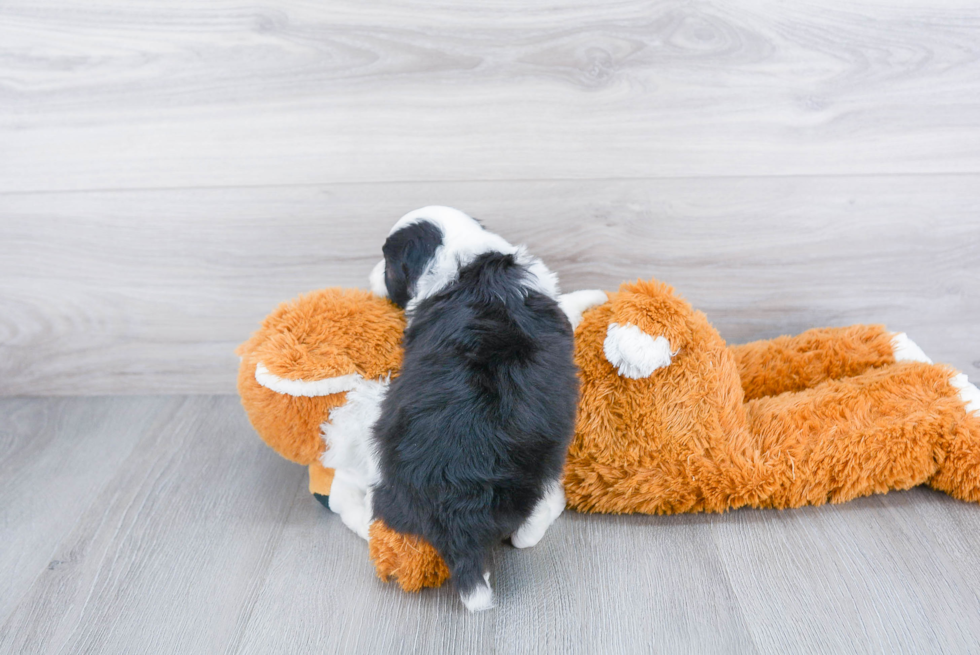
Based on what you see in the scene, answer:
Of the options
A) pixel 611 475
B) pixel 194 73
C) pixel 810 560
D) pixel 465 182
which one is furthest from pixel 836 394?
pixel 194 73

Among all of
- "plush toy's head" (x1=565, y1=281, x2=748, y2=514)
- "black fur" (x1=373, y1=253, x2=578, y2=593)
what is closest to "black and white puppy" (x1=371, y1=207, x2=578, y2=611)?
"black fur" (x1=373, y1=253, x2=578, y2=593)

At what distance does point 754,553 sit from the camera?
2.92 ft

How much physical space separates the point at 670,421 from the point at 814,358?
338 mm

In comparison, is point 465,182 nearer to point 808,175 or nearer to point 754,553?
point 808,175

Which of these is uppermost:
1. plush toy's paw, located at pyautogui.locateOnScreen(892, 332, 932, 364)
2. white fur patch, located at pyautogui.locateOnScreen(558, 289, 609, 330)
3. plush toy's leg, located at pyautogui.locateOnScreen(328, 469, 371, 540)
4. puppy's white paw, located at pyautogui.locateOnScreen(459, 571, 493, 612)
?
white fur patch, located at pyautogui.locateOnScreen(558, 289, 609, 330)

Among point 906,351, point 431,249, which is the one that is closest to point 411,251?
point 431,249

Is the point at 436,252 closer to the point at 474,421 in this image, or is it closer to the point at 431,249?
the point at 431,249

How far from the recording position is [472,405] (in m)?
0.77

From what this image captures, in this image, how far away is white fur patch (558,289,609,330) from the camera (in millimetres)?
991

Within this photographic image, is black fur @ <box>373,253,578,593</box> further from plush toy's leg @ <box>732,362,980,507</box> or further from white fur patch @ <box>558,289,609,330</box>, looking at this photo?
plush toy's leg @ <box>732,362,980,507</box>

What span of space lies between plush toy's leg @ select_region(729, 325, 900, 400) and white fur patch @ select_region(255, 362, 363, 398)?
63cm

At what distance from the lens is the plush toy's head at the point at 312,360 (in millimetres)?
879

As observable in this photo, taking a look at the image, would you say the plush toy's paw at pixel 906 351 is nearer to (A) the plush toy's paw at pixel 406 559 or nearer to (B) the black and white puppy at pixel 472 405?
(B) the black and white puppy at pixel 472 405

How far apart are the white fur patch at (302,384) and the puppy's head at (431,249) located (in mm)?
145
